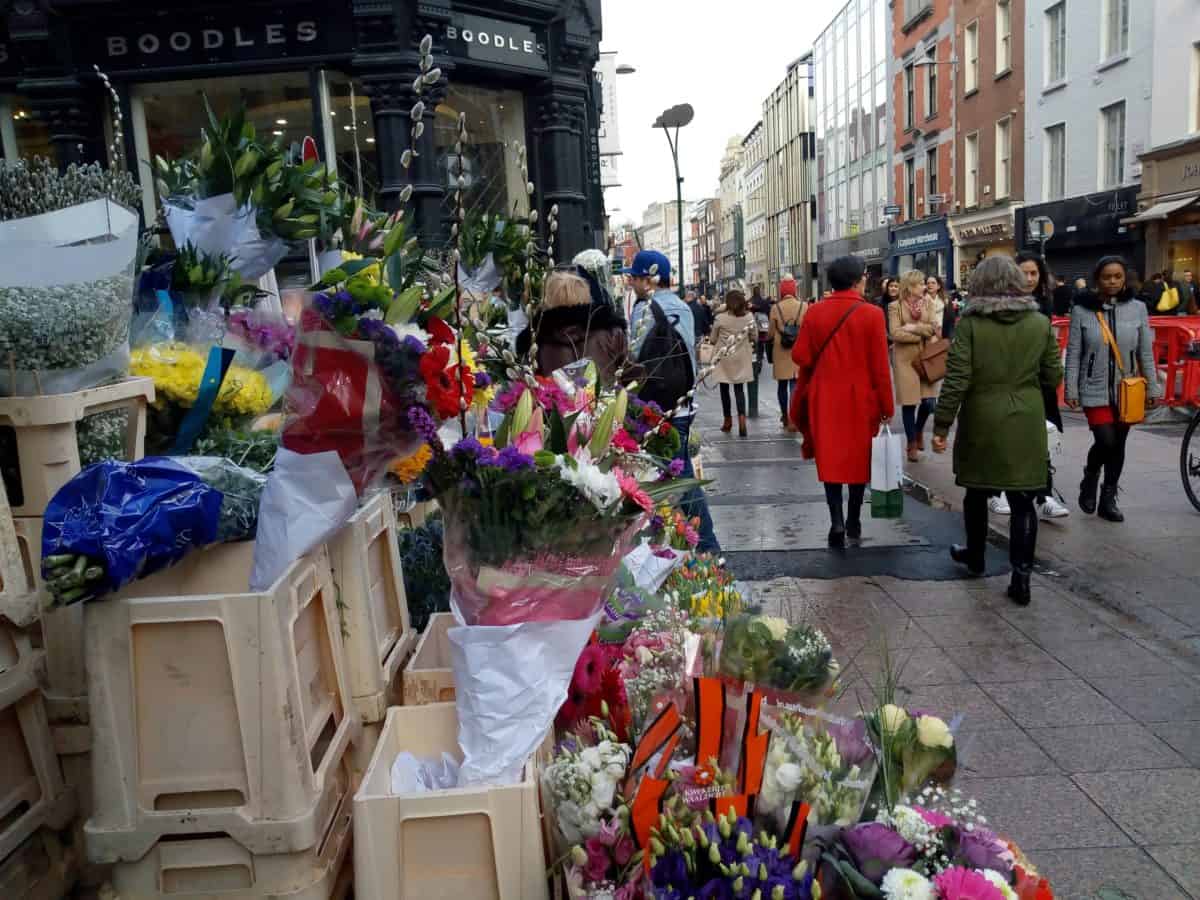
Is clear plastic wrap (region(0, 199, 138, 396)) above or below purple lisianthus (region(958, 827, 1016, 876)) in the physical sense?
above

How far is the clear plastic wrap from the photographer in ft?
7.77

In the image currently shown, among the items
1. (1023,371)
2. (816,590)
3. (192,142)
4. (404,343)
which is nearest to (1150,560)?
(1023,371)

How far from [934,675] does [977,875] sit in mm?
2820

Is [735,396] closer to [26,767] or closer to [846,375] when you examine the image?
[846,375]

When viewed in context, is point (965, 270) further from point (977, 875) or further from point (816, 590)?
point (977, 875)

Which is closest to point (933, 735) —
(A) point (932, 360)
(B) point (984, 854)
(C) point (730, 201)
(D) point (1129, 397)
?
(B) point (984, 854)

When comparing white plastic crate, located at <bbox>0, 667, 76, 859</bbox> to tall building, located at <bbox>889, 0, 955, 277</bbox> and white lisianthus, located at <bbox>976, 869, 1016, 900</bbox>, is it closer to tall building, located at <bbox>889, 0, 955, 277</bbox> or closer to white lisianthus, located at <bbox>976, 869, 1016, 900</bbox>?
white lisianthus, located at <bbox>976, 869, 1016, 900</bbox>

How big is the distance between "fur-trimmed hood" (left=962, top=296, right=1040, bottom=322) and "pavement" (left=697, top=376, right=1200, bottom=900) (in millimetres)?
1574

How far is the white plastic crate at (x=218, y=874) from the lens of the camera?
1999 millimetres

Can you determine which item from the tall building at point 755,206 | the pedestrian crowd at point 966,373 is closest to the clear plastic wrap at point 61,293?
the pedestrian crowd at point 966,373

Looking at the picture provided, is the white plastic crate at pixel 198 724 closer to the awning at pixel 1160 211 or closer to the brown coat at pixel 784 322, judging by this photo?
the brown coat at pixel 784 322

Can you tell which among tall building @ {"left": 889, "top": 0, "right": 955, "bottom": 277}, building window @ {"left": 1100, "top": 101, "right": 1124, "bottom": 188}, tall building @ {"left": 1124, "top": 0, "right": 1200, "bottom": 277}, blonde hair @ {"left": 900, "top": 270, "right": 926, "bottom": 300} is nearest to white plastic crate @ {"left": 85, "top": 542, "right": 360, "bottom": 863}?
blonde hair @ {"left": 900, "top": 270, "right": 926, "bottom": 300}

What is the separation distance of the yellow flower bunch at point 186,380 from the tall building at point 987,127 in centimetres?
2732

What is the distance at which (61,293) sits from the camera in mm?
2406
